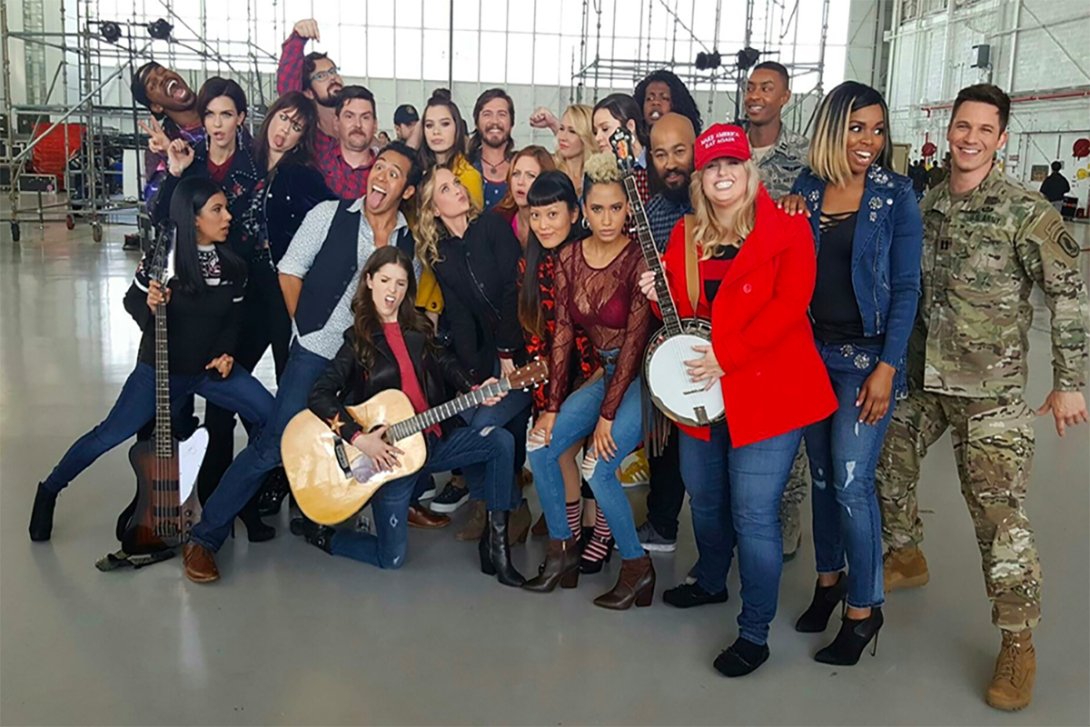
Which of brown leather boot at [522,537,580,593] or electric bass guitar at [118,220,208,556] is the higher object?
electric bass guitar at [118,220,208,556]

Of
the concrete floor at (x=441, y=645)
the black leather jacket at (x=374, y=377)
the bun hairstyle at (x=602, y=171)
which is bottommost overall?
the concrete floor at (x=441, y=645)

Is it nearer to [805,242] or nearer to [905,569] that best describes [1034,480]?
[905,569]

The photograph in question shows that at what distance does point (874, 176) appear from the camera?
2811 millimetres

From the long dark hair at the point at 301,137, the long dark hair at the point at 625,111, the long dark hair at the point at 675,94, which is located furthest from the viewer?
the long dark hair at the point at 675,94

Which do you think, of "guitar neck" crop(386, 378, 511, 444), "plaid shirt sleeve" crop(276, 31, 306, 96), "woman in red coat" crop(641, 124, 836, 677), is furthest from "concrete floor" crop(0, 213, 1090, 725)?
"plaid shirt sleeve" crop(276, 31, 306, 96)

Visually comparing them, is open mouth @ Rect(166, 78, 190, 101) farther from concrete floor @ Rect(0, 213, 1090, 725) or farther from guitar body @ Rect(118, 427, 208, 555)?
concrete floor @ Rect(0, 213, 1090, 725)

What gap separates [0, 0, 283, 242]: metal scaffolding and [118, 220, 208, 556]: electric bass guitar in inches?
262

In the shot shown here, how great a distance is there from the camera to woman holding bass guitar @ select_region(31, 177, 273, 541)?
3490 mm

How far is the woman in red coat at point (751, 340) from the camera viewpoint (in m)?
2.67

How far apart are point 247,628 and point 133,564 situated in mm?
682

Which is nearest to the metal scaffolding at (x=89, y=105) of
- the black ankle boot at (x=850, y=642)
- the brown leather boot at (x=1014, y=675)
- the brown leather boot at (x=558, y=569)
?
the brown leather boot at (x=558, y=569)

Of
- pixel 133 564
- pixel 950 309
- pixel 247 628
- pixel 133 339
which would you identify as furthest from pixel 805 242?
pixel 133 339

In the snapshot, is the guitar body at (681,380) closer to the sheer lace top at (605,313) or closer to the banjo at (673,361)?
the banjo at (673,361)

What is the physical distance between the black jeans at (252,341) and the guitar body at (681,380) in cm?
173
